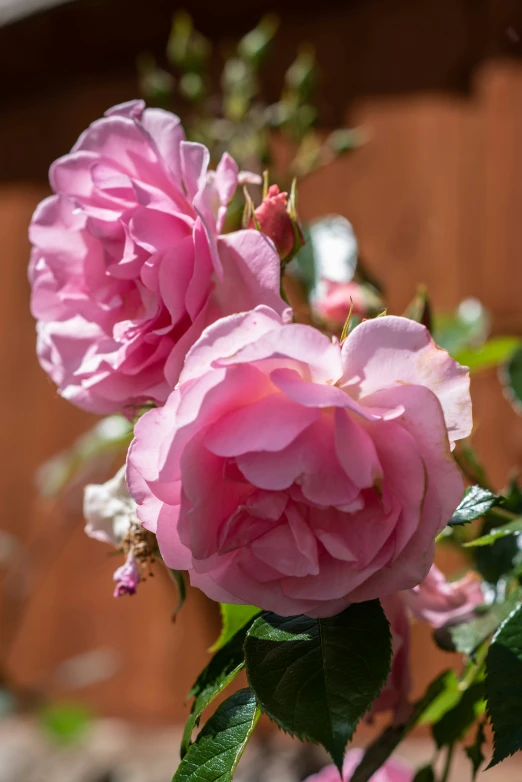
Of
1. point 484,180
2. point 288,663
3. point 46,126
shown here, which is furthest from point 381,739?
point 46,126

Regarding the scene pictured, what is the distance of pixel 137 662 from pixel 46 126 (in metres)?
1.26

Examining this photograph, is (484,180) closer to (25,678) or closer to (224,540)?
(224,540)

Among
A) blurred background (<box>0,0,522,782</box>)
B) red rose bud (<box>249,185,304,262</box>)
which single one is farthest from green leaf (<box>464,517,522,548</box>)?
blurred background (<box>0,0,522,782</box>)

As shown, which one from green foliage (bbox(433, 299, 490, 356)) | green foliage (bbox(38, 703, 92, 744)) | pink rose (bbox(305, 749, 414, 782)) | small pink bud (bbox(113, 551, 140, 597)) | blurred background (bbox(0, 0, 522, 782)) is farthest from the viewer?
blurred background (bbox(0, 0, 522, 782))

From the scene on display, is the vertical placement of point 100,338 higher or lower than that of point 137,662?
higher

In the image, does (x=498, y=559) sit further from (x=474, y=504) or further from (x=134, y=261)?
(x=134, y=261)

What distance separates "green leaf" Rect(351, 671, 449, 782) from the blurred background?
882 mm

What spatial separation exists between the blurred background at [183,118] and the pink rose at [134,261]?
939 millimetres

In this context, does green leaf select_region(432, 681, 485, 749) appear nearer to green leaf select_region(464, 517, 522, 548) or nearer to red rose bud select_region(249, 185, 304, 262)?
green leaf select_region(464, 517, 522, 548)

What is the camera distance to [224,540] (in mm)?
249

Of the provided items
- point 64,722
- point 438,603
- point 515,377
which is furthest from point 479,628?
point 64,722

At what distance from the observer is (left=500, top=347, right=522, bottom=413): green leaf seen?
21.7 inches

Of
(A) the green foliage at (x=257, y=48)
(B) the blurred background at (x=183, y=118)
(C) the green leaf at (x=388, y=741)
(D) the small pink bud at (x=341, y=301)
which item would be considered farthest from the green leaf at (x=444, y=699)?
(B) the blurred background at (x=183, y=118)

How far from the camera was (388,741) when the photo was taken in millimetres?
383
